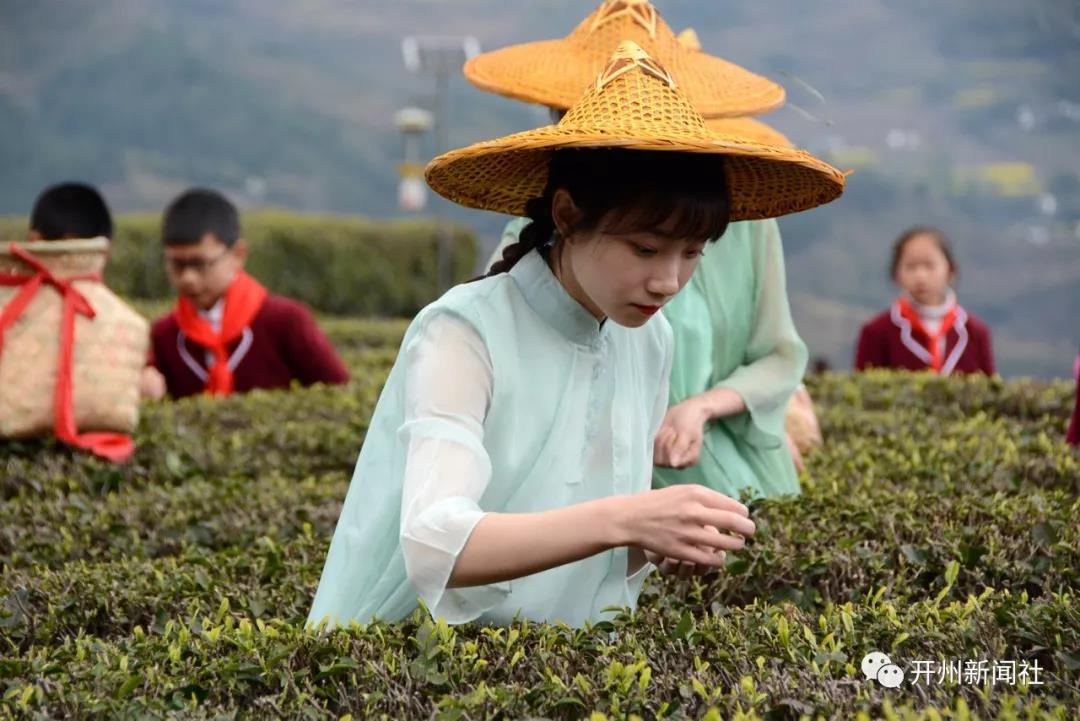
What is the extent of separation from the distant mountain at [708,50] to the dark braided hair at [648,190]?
13.0 m

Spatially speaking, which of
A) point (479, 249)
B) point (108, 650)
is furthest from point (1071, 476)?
point (479, 249)

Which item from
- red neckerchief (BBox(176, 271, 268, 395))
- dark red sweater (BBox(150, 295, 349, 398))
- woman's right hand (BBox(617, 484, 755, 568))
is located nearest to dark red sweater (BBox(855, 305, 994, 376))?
dark red sweater (BBox(150, 295, 349, 398))

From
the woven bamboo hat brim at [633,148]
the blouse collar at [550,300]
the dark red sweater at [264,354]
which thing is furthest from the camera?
the dark red sweater at [264,354]

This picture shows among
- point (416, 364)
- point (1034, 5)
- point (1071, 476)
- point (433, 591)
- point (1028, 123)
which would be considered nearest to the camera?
point (433, 591)

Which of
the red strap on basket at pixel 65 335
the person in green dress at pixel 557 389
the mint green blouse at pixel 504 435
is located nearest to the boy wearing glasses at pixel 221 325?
the red strap on basket at pixel 65 335

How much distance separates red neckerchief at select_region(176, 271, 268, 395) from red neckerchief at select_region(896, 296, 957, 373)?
3755mm

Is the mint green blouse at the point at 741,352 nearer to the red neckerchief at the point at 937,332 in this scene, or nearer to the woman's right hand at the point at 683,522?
the woman's right hand at the point at 683,522

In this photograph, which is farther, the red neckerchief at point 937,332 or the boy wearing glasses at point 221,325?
the red neckerchief at point 937,332

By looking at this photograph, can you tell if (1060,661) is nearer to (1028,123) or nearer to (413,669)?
(413,669)

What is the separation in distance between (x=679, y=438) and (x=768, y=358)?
56 centimetres

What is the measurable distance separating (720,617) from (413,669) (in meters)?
0.63

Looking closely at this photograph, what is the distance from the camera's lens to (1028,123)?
18.5 metres

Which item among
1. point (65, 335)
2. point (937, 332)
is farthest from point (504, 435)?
point (937, 332)

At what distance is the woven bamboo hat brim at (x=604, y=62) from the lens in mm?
3834
